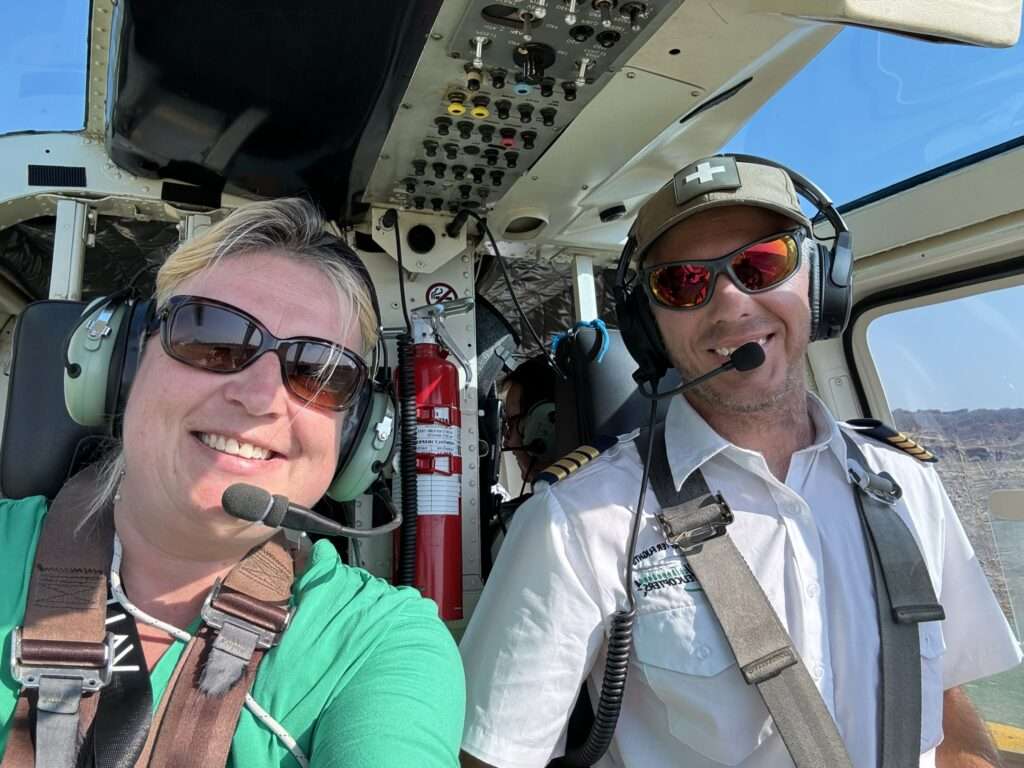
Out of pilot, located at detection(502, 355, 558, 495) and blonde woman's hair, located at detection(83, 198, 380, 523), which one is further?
pilot, located at detection(502, 355, 558, 495)

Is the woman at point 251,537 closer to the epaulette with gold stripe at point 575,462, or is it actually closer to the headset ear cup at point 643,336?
the epaulette with gold stripe at point 575,462

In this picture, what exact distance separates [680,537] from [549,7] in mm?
1130

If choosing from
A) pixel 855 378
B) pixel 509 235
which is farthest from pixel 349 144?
pixel 855 378

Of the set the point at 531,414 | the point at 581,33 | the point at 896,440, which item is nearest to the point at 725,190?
the point at 581,33

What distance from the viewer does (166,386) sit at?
1.06 meters

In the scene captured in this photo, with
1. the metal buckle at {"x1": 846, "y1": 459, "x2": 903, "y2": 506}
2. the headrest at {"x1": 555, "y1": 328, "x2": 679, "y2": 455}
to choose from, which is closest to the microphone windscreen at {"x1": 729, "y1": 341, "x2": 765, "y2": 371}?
the metal buckle at {"x1": 846, "y1": 459, "x2": 903, "y2": 506}

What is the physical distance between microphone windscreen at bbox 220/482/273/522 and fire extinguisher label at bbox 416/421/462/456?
103cm

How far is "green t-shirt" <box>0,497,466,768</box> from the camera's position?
90cm

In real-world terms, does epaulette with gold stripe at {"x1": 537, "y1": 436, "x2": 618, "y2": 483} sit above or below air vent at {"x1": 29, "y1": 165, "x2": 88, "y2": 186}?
below

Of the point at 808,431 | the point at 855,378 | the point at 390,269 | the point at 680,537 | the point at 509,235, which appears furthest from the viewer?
the point at 855,378

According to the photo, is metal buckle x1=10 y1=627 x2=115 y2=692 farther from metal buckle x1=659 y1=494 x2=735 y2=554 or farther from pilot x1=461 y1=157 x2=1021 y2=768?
metal buckle x1=659 y1=494 x2=735 y2=554

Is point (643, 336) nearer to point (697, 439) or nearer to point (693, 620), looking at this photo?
point (697, 439)

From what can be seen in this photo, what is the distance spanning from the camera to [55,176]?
2.04 meters

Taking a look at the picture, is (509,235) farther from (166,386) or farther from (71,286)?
(166,386)
